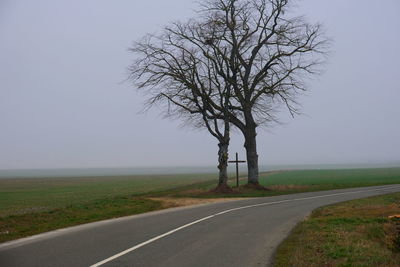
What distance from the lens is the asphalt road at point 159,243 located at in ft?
27.5

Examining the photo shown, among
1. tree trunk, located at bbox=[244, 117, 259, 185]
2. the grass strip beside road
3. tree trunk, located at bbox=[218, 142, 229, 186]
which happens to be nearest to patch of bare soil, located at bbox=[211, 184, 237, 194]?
tree trunk, located at bbox=[218, 142, 229, 186]

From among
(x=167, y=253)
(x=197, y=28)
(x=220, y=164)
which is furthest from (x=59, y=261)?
(x=197, y=28)

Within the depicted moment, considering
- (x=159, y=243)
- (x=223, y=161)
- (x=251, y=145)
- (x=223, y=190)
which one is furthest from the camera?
(x=251, y=145)

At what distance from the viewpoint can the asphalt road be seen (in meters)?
8.39

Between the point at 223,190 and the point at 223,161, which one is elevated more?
the point at 223,161

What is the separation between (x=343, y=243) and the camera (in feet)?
32.2

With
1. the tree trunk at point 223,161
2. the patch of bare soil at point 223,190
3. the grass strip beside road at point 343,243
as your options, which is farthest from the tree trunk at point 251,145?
the grass strip beside road at point 343,243

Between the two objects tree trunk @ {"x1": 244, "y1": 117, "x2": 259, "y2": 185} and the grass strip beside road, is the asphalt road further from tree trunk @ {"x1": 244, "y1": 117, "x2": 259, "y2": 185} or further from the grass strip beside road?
tree trunk @ {"x1": 244, "y1": 117, "x2": 259, "y2": 185}

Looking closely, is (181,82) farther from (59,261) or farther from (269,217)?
(59,261)

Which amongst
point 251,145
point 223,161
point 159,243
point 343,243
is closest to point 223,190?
point 223,161

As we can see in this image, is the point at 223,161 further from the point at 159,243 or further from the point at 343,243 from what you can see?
the point at 343,243

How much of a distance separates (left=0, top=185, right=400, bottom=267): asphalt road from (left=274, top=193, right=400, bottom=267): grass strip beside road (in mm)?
506

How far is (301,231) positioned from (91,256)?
19.7ft

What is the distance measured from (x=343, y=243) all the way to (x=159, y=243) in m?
4.41
